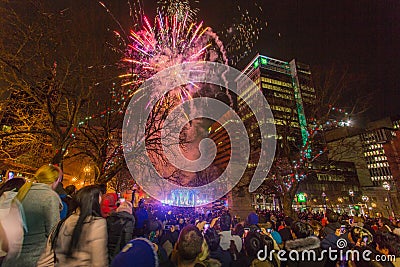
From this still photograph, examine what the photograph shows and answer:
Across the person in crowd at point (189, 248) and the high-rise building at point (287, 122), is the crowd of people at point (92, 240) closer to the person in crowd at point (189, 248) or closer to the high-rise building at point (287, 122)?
the person in crowd at point (189, 248)

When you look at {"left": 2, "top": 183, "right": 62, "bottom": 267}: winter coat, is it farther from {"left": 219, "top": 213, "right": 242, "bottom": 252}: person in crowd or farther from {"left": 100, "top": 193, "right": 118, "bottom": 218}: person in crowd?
{"left": 219, "top": 213, "right": 242, "bottom": 252}: person in crowd

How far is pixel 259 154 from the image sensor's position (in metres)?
21.9

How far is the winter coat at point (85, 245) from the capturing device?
2.35 metres

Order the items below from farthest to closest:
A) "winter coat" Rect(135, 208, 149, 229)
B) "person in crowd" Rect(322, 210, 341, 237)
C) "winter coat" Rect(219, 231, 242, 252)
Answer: "winter coat" Rect(135, 208, 149, 229), "person in crowd" Rect(322, 210, 341, 237), "winter coat" Rect(219, 231, 242, 252)

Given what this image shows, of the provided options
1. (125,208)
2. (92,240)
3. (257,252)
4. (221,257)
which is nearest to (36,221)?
(92,240)

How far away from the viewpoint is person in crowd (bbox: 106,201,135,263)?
3286 millimetres

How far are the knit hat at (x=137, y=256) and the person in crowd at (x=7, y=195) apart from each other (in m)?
2.07

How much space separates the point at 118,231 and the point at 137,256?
2.00m

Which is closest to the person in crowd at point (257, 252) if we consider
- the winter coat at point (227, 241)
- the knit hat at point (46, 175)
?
the winter coat at point (227, 241)

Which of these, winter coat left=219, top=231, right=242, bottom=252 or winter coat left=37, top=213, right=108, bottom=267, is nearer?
winter coat left=37, top=213, right=108, bottom=267

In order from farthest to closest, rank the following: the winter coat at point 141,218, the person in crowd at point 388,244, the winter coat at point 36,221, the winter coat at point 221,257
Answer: the person in crowd at point 388,244 < the winter coat at point 141,218 < the winter coat at point 221,257 < the winter coat at point 36,221

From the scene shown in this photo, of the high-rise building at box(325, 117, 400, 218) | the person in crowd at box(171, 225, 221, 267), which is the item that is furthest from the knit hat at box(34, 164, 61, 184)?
the high-rise building at box(325, 117, 400, 218)

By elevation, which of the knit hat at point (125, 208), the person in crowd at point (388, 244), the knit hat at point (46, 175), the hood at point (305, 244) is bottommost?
the person in crowd at point (388, 244)

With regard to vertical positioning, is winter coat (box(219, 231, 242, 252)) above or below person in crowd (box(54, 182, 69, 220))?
below
